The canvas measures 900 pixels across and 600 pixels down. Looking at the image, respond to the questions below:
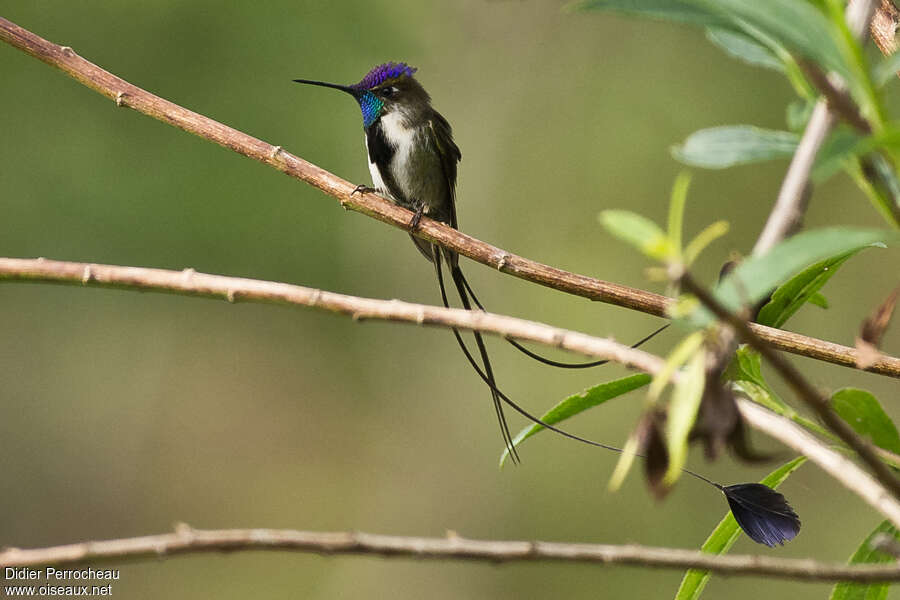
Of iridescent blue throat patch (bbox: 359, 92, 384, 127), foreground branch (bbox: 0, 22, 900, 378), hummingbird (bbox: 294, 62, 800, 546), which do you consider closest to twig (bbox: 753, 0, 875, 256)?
foreground branch (bbox: 0, 22, 900, 378)

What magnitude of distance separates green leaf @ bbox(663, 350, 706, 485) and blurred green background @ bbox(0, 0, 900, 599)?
18.3 ft

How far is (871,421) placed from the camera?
85 cm

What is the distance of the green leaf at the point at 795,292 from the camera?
98 cm

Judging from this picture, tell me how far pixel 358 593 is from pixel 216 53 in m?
3.73

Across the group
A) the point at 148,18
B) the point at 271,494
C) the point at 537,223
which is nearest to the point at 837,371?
the point at 537,223

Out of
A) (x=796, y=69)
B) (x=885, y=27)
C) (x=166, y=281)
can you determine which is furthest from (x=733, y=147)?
(x=885, y=27)

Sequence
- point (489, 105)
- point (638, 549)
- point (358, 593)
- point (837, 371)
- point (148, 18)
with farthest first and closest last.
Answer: point (489, 105) < point (148, 18) < point (358, 593) < point (837, 371) < point (638, 549)

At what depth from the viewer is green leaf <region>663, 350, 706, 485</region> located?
42 centimetres

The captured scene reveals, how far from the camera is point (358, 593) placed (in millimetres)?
6145

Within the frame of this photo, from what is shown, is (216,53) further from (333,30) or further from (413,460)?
(413,460)

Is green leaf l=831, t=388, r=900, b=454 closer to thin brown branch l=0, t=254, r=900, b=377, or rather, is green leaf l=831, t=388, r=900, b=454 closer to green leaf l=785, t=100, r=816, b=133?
thin brown branch l=0, t=254, r=900, b=377

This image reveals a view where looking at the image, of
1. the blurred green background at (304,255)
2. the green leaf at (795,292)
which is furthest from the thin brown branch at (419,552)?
the blurred green background at (304,255)

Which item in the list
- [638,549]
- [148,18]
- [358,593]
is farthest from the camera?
[148,18]

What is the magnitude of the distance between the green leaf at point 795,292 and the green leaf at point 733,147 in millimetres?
456
